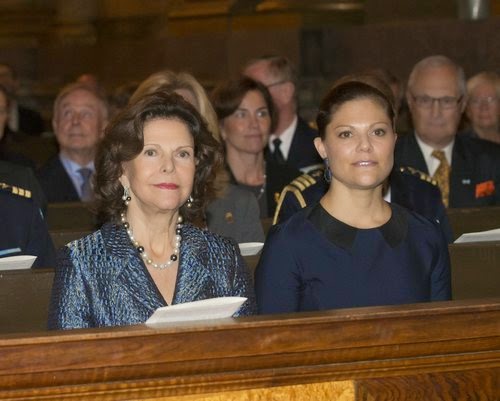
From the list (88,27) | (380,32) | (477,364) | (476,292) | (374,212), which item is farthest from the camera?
(88,27)

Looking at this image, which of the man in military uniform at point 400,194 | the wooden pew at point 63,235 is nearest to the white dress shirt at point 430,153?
the man in military uniform at point 400,194

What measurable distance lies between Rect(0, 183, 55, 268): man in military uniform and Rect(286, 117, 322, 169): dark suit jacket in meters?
3.02

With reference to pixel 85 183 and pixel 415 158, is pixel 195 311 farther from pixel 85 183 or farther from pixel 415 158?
pixel 85 183

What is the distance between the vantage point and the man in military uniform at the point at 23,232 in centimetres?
550

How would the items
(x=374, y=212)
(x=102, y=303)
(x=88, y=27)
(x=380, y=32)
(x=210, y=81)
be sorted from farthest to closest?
1. (x=88, y=27)
2. (x=210, y=81)
3. (x=380, y=32)
4. (x=374, y=212)
5. (x=102, y=303)

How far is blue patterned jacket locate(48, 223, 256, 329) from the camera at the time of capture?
396cm

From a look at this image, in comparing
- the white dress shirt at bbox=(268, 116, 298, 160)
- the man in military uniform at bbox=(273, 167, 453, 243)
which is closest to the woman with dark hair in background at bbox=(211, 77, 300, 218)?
the man in military uniform at bbox=(273, 167, 453, 243)

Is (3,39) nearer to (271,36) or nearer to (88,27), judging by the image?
(88,27)

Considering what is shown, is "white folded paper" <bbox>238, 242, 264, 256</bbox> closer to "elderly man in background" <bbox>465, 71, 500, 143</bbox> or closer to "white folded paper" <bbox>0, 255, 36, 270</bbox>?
"white folded paper" <bbox>0, 255, 36, 270</bbox>

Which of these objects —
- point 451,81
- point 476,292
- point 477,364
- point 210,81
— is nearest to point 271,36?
point 210,81

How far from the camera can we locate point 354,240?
423 centimetres

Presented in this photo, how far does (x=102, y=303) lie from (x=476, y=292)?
1.94 m

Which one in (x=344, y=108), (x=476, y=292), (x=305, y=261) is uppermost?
(x=344, y=108)

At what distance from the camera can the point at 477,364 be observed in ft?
11.0
